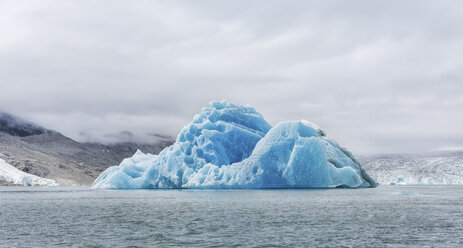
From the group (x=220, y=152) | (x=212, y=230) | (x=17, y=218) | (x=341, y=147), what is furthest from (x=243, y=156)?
(x=212, y=230)

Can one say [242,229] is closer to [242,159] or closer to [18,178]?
[242,159]

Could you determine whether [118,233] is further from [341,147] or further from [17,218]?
[341,147]

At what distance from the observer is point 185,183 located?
196 ft

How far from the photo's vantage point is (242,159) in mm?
62156

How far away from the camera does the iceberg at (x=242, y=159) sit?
5328 centimetres

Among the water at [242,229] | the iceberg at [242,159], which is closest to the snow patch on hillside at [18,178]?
the iceberg at [242,159]

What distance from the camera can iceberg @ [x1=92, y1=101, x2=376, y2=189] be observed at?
175ft

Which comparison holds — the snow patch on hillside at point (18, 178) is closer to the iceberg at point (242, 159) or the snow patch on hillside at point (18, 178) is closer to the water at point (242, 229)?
the iceberg at point (242, 159)

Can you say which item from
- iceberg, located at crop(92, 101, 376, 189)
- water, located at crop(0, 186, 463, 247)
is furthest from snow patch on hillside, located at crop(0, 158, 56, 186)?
water, located at crop(0, 186, 463, 247)

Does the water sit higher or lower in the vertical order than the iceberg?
lower

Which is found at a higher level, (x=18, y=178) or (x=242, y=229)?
(x=18, y=178)

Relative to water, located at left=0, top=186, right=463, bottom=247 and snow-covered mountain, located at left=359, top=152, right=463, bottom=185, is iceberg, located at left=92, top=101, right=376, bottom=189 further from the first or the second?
snow-covered mountain, located at left=359, top=152, right=463, bottom=185

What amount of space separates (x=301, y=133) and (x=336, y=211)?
2618 centimetres

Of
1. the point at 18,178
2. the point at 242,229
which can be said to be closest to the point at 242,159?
the point at 242,229
